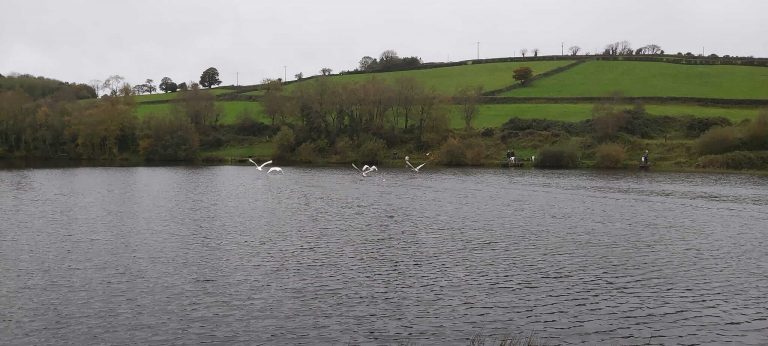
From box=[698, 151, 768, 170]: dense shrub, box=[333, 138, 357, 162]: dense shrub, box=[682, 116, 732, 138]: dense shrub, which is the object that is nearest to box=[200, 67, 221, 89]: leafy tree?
box=[333, 138, 357, 162]: dense shrub

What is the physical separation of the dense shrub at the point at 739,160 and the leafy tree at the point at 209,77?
392 ft

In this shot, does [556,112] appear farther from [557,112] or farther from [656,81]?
[656,81]

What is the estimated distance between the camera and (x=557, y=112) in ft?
315

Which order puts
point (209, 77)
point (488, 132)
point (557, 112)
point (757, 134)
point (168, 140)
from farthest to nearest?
point (209, 77) → point (168, 140) → point (557, 112) → point (488, 132) → point (757, 134)

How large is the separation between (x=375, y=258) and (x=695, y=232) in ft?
58.5

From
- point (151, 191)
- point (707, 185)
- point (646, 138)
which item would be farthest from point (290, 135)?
point (707, 185)

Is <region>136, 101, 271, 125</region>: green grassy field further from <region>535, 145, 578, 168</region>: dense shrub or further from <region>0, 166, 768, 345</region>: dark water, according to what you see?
<region>0, 166, 768, 345</region>: dark water

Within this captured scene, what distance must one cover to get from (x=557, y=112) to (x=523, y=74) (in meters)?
18.4

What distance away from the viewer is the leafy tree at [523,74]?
11194cm

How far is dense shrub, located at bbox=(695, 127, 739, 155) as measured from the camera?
2926 inches

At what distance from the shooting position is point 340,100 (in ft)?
319

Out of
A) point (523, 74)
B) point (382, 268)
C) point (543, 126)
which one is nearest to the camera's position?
point (382, 268)

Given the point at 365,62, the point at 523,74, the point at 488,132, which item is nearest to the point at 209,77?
the point at 365,62

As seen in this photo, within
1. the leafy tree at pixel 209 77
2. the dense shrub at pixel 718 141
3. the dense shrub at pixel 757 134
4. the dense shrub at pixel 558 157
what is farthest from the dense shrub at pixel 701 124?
the leafy tree at pixel 209 77
